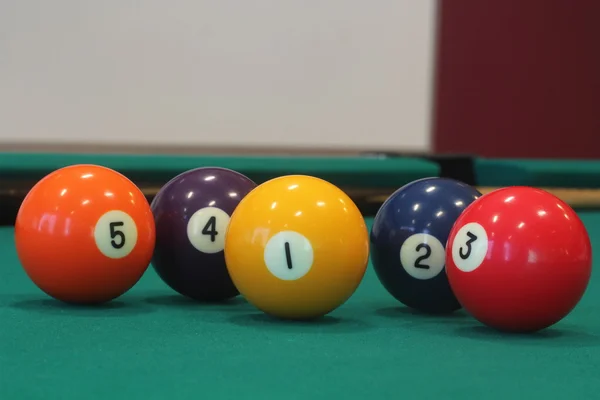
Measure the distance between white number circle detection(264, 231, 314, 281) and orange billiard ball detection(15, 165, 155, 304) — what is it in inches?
15.3

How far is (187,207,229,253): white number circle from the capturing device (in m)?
2.46

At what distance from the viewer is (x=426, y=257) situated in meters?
2.36

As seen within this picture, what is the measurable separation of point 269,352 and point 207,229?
2.30 feet

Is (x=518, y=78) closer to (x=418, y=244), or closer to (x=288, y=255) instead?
(x=418, y=244)

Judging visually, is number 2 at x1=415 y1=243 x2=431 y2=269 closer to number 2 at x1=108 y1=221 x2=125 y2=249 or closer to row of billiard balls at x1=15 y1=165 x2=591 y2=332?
row of billiard balls at x1=15 y1=165 x2=591 y2=332

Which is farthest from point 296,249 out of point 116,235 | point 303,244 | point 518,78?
point 518,78

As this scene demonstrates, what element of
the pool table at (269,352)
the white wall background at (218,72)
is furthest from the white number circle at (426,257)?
the white wall background at (218,72)

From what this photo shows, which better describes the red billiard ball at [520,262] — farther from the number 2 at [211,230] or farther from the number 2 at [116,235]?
the number 2 at [116,235]

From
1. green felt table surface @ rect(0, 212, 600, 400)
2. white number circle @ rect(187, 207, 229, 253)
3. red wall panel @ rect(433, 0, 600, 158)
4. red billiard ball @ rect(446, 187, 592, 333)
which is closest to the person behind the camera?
green felt table surface @ rect(0, 212, 600, 400)

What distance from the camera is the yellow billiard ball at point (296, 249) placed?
7.16ft

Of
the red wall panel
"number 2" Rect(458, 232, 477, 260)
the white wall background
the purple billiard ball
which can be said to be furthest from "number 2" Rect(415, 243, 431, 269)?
the red wall panel

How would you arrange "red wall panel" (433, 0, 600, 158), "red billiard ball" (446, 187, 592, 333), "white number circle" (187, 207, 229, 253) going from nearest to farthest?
1. "red billiard ball" (446, 187, 592, 333)
2. "white number circle" (187, 207, 229, 253)
3. "red wall panel" (433, 0, 600, 158)

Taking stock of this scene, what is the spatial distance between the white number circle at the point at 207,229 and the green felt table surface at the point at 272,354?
16cm

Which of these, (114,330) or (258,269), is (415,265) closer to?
(258,269)
